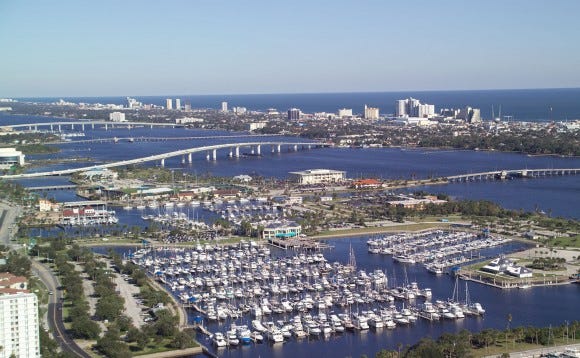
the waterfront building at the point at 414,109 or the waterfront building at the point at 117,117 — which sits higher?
the waterfront building at the point at 414,109

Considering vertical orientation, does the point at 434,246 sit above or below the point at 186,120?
below

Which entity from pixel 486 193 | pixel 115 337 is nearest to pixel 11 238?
pixel 115 337

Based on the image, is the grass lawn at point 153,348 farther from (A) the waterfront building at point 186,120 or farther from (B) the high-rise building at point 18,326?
(A) the waterfront building at point 186,120

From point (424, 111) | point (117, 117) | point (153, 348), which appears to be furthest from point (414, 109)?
point (153, 348)

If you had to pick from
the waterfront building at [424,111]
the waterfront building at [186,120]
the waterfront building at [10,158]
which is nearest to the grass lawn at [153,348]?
the waterfront building at [10,158]

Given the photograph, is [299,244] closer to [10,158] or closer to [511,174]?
[511,174]

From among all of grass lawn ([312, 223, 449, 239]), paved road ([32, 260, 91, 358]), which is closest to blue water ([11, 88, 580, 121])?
grass lawn ([312, 223, 449, 239])

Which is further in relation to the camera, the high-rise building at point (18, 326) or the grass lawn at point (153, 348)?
the grass lawn at point (153, 348)

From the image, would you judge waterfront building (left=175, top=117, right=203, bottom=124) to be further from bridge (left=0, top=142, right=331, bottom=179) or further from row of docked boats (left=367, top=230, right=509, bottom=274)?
row of docked boats (left=367, top=230, right=509, bottom=274)
